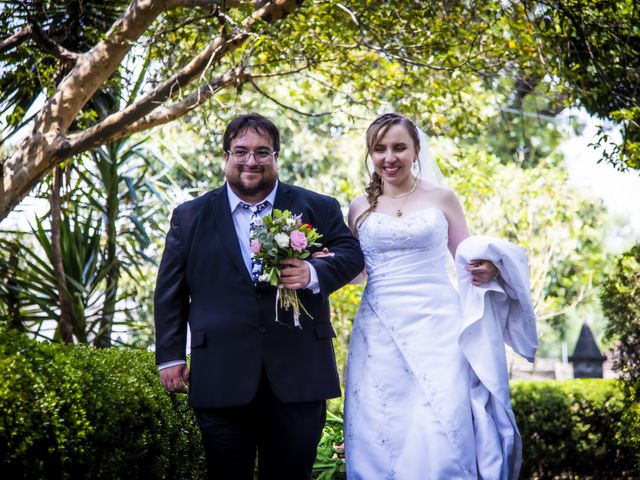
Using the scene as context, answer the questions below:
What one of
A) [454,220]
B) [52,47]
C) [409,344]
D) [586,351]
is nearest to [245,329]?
[409,344]

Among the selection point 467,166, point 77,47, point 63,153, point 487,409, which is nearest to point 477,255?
point 487,409

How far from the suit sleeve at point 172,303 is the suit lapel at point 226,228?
0.68 ft

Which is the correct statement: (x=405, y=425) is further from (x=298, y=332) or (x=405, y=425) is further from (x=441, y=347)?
(x=298, y=332)

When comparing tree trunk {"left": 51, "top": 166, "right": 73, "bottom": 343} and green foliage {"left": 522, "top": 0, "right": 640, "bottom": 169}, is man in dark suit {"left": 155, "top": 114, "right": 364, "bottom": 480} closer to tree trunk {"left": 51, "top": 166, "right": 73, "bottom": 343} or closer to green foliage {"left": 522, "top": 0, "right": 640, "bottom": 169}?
green foliage {"left": 522, "top": 0, "right": 640, "bottom": 169}

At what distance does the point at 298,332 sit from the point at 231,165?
0.85 m

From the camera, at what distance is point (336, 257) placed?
148 inches

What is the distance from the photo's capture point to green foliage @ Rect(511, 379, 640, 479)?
8289mm

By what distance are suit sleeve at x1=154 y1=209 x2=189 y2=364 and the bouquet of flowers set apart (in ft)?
1.47

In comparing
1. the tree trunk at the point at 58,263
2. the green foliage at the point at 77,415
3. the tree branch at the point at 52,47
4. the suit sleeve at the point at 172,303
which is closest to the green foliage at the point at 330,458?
the green foliage at the point at 77,415

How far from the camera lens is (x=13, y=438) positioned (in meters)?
2.87

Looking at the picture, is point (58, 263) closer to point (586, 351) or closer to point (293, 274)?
point (293, 274)

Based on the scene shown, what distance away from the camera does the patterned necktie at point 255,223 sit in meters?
3.65

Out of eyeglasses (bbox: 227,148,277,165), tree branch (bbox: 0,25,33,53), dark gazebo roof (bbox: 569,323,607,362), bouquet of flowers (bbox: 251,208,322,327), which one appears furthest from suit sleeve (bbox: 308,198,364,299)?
dark gazebo roof (bbox: 569,323,607,362)

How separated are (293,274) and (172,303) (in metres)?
0.64
